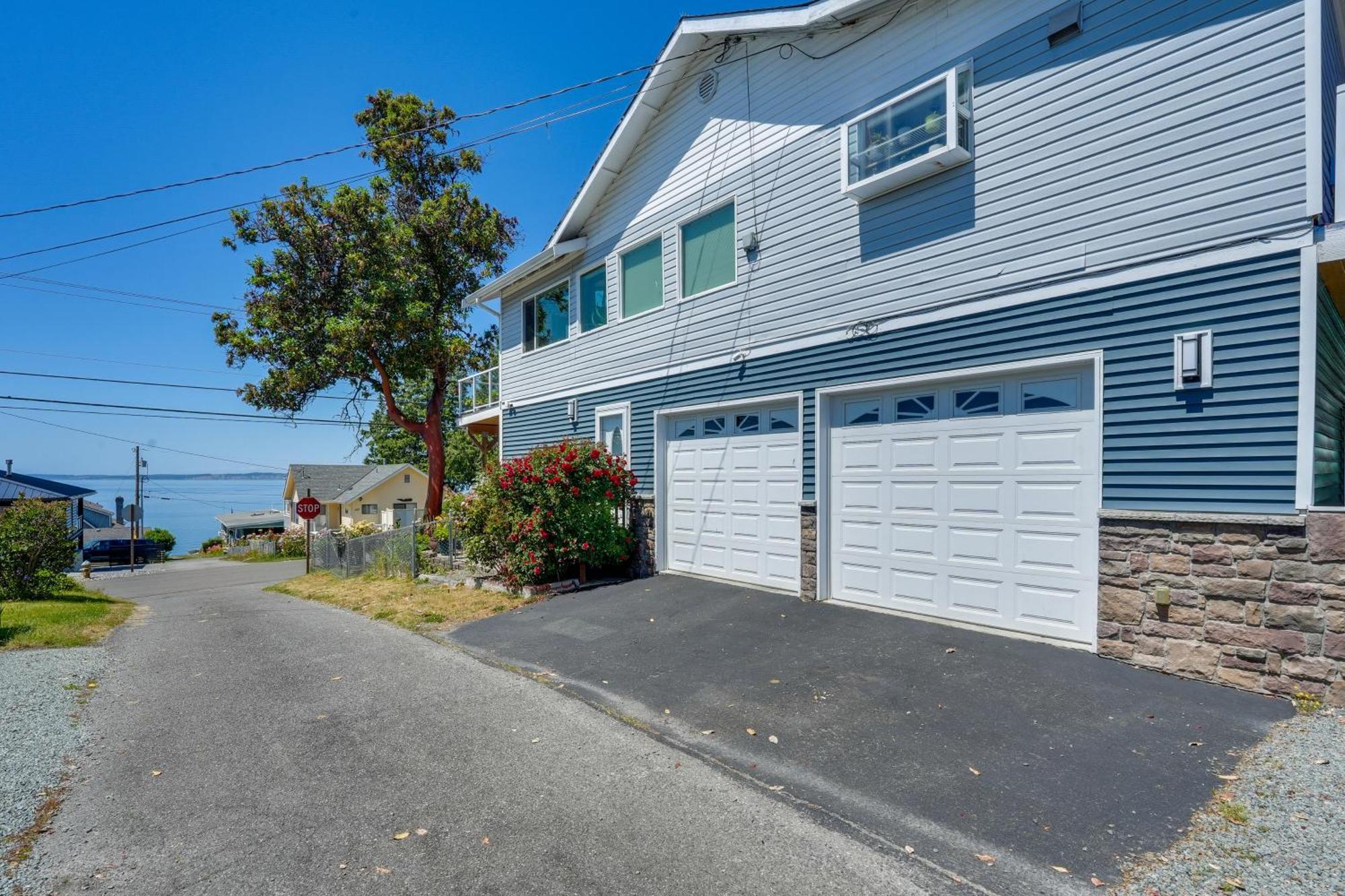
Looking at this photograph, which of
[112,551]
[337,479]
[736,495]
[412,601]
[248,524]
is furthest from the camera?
[248,524]

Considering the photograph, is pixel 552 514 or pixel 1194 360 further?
pixel 552 514

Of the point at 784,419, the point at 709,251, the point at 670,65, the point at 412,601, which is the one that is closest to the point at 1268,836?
the point at 784,419

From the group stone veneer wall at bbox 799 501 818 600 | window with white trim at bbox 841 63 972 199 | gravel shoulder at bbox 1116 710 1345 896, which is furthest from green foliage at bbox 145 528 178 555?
gravel shoulder at bbox 1116 710 1345 896

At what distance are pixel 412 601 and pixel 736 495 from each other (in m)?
5.34

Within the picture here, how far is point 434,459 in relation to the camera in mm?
21844

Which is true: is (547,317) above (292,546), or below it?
above

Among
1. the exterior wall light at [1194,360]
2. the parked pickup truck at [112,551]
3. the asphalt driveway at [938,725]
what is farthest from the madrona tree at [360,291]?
the parked pickup truck at [112,551]

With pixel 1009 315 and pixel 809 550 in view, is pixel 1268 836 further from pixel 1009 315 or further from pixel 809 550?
pixel 809 550

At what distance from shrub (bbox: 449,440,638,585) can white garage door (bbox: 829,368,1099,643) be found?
3.61 meters

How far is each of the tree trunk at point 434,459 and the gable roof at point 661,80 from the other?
377 inches

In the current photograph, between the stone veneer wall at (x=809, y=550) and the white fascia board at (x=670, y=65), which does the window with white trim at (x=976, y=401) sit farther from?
the white fascia board at (x=670, y=65)

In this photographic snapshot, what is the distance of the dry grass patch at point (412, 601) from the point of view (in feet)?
28.6

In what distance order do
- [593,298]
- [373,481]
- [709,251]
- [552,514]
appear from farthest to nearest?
[373,481], [593,298], [709,251], [552,514]

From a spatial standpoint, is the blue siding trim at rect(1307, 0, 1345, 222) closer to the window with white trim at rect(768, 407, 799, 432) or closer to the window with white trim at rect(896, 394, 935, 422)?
the window with white trim at rect(896, 394, 935, 422)
